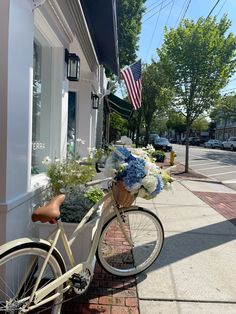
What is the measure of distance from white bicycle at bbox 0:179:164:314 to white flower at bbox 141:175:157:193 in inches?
14.7

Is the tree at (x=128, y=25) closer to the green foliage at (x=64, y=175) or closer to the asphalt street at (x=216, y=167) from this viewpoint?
the asphalt street at (x=216, y=167)

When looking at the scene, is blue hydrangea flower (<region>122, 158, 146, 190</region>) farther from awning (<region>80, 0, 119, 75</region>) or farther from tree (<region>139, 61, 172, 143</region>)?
tree (<region>139, 61, 172, 143</region>)

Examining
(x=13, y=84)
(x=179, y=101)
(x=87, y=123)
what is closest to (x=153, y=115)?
(x=179, y=101)

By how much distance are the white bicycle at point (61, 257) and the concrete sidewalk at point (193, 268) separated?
0.99ft

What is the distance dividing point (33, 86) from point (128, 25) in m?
15.9

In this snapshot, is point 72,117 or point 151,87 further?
point 151,87

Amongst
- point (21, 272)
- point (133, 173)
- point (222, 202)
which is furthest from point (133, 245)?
→ point (222, 202)

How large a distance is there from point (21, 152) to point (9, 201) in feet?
1.56

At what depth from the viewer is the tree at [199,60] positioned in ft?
46.2

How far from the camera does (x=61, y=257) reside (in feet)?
8.86

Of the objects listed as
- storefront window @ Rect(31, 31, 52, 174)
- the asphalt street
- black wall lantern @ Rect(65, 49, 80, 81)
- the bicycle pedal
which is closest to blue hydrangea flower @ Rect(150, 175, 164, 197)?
the bicycle pedal

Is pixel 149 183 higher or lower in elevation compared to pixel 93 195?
higher

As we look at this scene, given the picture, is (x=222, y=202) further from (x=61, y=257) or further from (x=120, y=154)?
(x=61, y=257)

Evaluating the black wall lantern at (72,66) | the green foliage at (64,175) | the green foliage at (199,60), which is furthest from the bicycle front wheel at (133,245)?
the green foliage at (199,60)
